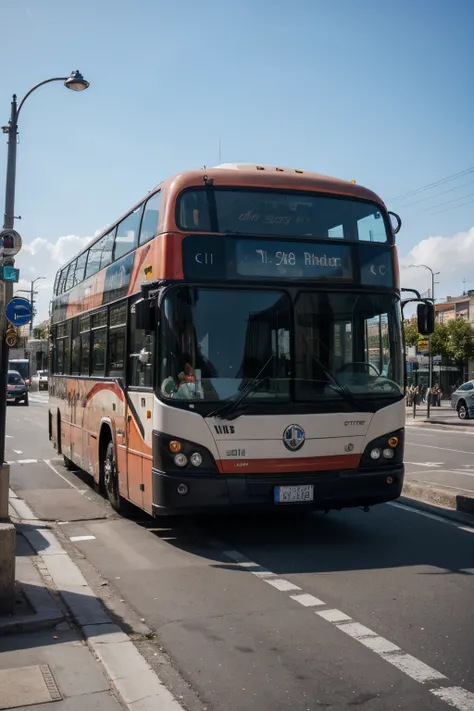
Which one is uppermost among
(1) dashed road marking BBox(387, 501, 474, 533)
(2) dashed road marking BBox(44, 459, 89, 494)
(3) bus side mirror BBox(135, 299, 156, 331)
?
(3) bus side mirror BBox(135, 299, 156, 331)

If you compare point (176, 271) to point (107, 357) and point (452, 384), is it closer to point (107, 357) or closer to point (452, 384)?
point (107, 357)

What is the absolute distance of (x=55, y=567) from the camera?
26.1 feet

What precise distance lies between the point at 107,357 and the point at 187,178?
133 inches

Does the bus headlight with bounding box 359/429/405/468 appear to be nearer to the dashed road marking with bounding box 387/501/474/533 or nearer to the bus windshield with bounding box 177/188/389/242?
the dashed road marking with bounding box 387/501/474/533

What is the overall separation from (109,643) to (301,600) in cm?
175

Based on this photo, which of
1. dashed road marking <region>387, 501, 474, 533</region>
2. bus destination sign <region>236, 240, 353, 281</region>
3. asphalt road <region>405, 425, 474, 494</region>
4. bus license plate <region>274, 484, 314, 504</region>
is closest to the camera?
bus license plate <region>274, 484, 314, 504</region>

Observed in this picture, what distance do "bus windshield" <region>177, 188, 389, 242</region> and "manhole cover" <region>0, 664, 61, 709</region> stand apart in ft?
15.9

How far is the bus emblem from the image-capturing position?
8.48m

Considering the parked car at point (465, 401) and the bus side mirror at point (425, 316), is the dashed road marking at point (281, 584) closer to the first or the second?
the bus side mirror at point (425, 316)

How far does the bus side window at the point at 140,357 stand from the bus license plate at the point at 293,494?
176cm

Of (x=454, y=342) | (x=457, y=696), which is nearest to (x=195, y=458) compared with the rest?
(x=457, y=696)

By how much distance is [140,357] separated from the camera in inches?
357

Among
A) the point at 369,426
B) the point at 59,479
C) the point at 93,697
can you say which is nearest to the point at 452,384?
the point at 59,479

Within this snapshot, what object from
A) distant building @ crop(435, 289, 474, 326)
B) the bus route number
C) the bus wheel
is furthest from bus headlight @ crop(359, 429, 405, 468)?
distant building @ crop(435, 289, 474, 326)
